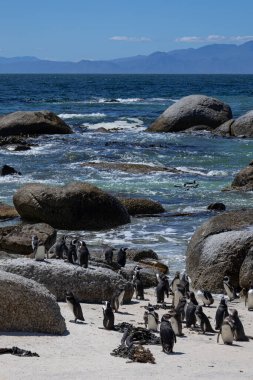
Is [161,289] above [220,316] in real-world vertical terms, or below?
below

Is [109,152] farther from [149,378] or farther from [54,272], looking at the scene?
[149,378]

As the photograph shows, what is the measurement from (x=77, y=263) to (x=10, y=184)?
567 inches

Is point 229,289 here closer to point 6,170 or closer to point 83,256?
point 83,256

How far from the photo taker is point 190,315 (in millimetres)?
13430

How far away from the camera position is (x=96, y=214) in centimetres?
2267

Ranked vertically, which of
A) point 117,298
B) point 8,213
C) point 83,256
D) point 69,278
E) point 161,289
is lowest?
point 8,213

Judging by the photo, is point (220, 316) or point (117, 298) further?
point (117, 298)

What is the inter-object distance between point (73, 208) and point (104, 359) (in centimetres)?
1182

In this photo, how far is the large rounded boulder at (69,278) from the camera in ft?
46.5

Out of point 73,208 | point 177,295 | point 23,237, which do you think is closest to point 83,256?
point 177,295

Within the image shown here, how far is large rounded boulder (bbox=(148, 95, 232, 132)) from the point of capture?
44.0 m

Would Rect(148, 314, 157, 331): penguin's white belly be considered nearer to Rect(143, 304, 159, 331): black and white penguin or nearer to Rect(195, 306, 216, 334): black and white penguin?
Rect(143, 304, 159, 331): black and white penguin

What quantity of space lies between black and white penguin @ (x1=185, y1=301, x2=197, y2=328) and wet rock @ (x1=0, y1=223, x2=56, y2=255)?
6149 mm

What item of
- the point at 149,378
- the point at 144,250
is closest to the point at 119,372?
the point at 149,378
